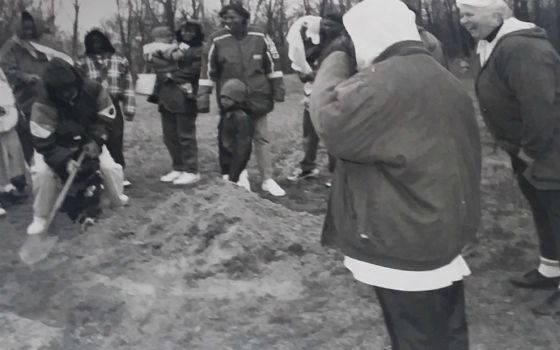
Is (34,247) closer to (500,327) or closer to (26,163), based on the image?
(26,163)

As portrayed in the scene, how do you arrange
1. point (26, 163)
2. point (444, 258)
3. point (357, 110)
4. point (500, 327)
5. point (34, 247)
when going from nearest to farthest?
point (357, 110) < point (444, 258) < point (500, 327) < point (34, 247) < point (26, 163)

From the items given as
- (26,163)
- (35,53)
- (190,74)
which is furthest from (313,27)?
(26,163)

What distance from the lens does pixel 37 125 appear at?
5.02 m

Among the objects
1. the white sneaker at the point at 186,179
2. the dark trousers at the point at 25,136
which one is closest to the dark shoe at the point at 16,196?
the dark trousers at the point at 25,136

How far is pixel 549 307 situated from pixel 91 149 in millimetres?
3075

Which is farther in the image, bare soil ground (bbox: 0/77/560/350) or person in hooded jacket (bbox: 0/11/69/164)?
person in hooded jacket (bbox: 0/11/69/164)

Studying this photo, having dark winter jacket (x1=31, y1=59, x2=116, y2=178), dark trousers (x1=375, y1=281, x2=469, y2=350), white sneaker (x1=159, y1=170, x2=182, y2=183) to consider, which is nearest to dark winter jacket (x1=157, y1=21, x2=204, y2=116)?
white sneaker (x1=159, y1=170, x2=182, y2=183)

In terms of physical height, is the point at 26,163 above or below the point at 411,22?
below

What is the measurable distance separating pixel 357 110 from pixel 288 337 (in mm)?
1591

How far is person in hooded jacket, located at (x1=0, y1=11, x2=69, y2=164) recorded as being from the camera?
630 centimetres

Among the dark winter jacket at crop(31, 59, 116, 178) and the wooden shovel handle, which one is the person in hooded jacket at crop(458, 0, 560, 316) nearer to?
the dark winter jacket at crop(31, 59, 116, 178)

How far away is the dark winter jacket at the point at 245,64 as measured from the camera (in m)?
5.97

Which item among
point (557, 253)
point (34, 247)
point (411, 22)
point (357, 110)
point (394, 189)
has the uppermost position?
point (411, 22)

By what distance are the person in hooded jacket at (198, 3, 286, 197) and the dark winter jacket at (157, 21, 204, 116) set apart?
1.63 feet
